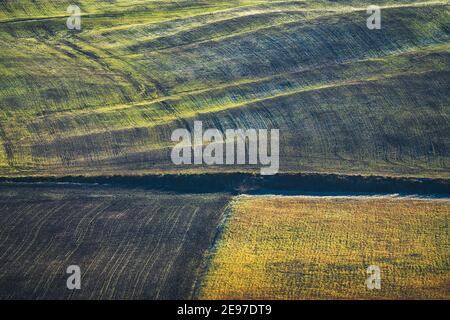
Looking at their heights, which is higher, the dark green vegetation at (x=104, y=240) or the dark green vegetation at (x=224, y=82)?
the dark green vegetation at (x=224, y=82)

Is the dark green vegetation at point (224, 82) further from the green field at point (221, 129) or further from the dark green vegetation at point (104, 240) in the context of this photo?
the dark green vegetation at point (104, 240)

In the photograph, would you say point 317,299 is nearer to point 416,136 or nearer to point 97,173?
point 97,173

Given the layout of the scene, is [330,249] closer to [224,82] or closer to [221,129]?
[221,129]

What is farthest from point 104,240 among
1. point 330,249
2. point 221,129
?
point 221,129

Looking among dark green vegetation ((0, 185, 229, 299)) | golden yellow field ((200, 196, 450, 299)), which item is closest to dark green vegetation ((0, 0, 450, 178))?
dark green vegetation ((0, 185, 229, 299))

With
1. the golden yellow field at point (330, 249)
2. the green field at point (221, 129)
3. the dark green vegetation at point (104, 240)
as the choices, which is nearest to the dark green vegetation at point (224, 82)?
the green field at point (221, 129)

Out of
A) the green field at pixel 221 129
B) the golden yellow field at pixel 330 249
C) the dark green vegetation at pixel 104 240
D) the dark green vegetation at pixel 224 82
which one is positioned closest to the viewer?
the golden yellow field at pixel 330 249
